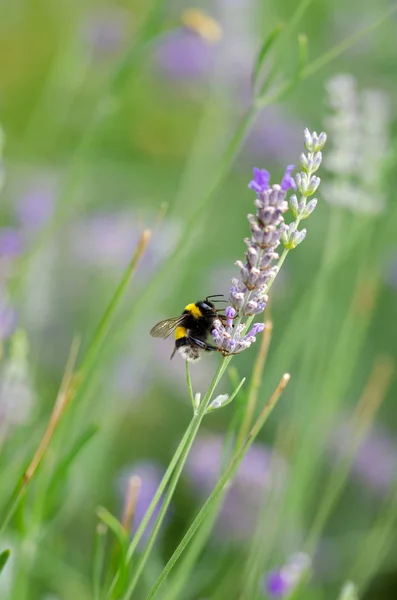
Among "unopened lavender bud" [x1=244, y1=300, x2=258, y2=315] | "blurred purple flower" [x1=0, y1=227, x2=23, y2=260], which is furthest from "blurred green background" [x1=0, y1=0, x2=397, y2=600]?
"unopened lavender bud" [x1=244, y1=300, x2=258, y2=315]

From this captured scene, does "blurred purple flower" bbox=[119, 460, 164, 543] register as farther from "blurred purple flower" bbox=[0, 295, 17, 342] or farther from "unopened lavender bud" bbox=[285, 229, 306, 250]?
"unopened lavender bud" bbox=[285, 229, 306, 250]

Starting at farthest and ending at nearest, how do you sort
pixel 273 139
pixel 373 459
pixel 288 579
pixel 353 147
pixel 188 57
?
pixel 188 57
pixel 273 139
pixel 373 459
pixel 353 147
pixel 288 579

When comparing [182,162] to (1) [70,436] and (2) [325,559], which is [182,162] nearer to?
(2) [325,559]

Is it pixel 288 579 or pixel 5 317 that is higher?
pixel 5 317

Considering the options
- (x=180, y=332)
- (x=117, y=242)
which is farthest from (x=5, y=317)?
(x=117, y=242)

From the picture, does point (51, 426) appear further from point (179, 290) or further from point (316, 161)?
point (179, 290)

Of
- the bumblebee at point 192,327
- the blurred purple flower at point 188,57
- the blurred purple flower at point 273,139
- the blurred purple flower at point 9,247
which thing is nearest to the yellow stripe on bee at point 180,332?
the bumblebee at point 192,327
